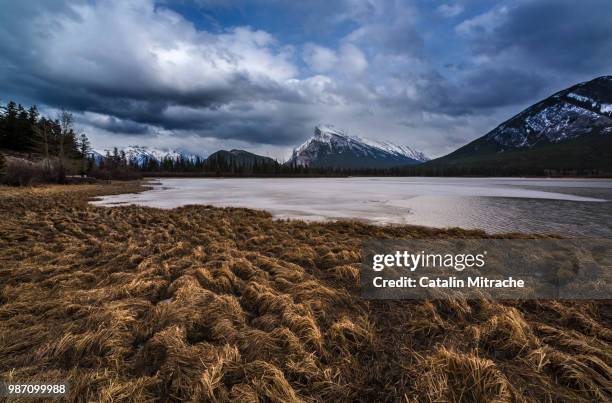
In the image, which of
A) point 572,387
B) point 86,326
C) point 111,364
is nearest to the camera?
point 572,387

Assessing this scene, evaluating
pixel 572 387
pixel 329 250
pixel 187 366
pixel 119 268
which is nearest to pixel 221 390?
pixel 187 366

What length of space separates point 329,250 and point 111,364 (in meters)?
6.32

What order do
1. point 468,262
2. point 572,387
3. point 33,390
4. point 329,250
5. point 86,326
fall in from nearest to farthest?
1. point 33,390
2. point 572,387
3. point 86,326
4. point 468,262
5. point 329,250

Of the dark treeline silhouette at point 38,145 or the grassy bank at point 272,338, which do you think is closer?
the grassy bank at point 272,338

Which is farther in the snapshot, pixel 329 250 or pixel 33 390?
pixel 329 250

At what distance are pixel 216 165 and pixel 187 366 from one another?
15336 cm

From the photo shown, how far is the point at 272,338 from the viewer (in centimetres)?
385

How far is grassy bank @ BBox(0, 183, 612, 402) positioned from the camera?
117 inches

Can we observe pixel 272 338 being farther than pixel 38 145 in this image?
No

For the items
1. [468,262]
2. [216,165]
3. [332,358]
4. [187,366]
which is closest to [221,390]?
[187,366]

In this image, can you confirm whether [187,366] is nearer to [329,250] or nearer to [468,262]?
[329,250]

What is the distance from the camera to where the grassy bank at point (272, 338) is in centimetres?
298

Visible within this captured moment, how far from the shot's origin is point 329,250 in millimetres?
8758

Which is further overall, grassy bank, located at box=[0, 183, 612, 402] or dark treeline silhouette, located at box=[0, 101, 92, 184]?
dark treeline silhouette, located at box=[0, 101, 92, 184]
